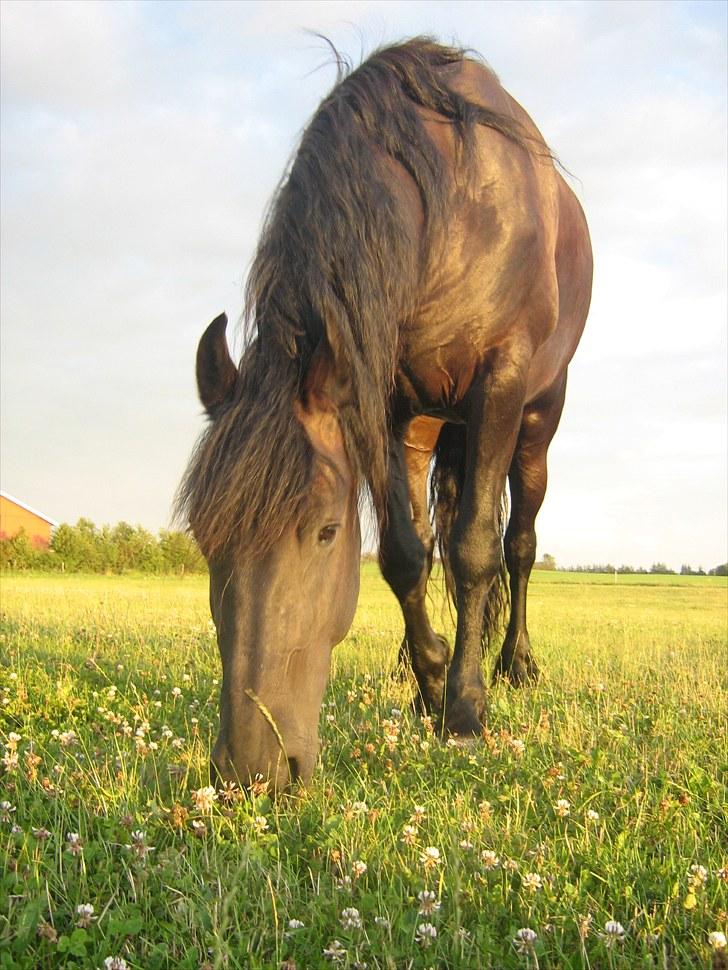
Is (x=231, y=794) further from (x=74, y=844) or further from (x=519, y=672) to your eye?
(x=519, y=672)

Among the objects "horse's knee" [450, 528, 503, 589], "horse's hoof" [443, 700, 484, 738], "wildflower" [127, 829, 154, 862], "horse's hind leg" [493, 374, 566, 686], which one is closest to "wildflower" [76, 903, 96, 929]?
"wildflower" [127, 829, 154, 862]

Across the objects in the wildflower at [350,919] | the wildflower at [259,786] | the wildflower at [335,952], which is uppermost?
the wildflower at [259,786]

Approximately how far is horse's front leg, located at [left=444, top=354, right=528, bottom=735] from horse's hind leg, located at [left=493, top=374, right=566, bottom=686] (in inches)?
93.8

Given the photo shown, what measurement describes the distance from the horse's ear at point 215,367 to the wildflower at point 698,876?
93.6 inches

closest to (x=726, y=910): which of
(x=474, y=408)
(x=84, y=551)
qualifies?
(x=474, y=408)

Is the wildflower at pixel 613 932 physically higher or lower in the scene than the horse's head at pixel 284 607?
lower

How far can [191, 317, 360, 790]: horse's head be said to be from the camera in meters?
3.14

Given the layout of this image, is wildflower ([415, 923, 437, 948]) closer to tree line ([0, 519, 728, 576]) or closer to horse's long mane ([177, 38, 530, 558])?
horse's long mane ([177, 38, 530, 558])

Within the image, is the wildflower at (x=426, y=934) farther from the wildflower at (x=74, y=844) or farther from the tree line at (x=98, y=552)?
the tree line at (x=98, y=552)

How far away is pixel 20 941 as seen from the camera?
2.14 meters

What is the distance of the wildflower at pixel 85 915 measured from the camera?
221cm

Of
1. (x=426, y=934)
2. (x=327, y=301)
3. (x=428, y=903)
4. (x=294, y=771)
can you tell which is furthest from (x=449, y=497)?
(x=426, y=934)

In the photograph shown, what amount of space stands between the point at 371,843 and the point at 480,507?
2.48 meters

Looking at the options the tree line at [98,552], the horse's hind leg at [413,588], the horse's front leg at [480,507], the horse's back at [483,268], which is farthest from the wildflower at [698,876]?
the tree line at [98,552]
